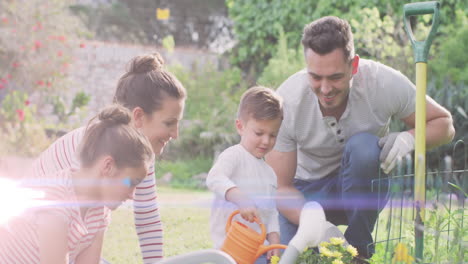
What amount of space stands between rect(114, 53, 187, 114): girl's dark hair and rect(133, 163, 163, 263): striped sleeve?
12.7 inches

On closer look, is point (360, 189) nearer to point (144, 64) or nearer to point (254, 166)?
point (254, 166)

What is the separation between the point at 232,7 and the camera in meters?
8.50

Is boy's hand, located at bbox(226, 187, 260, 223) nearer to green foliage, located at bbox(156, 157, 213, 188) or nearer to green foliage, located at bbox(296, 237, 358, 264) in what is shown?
green foliage, located at bbox(296, 237, 358, 264)

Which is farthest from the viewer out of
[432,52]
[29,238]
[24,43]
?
[24,43]

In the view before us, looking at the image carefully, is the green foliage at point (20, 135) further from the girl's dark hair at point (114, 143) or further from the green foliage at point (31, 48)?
the girl's dark hair at point (114, 143)

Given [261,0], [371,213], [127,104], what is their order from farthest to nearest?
[261,0]
[371,213]
[127,104]

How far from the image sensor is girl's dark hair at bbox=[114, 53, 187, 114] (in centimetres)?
256

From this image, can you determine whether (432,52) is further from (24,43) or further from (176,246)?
(24,43)

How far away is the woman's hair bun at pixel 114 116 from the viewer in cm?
207

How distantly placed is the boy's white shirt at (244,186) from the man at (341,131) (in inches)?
11.7

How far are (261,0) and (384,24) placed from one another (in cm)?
204

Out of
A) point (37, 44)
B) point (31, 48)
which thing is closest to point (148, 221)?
point (37, 44)

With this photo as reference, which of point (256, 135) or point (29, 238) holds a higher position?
point (256, 135)

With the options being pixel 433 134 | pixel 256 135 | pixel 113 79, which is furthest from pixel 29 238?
pixel 113 79
